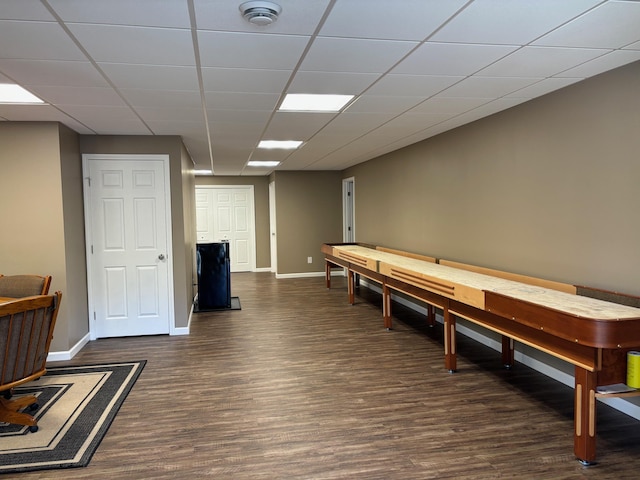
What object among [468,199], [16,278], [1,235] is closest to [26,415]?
[16,278]

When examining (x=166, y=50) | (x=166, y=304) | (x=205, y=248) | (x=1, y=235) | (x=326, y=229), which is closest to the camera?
(x=166, y=50)

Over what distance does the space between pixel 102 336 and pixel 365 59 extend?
424 centimetres

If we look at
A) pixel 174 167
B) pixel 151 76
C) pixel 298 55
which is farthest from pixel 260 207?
pixel 298 55

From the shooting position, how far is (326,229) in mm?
9430

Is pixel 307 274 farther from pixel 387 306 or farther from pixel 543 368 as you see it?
pixel 543 368

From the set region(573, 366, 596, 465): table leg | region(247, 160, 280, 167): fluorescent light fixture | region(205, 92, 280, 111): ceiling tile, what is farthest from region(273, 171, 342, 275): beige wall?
region(573, 366, 596, 465): table leg

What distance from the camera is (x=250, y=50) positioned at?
7.87 ft

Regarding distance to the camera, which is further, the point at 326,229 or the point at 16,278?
the point at 326,229

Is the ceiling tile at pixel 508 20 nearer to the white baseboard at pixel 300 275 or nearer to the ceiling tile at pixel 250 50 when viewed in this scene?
the ceiling tile at pixel 250 50

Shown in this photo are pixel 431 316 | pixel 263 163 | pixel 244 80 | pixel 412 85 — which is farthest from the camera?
pixel 263 163

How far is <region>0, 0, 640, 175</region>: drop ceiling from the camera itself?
1979 millimetres

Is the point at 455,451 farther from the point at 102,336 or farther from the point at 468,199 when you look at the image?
the point at 102,336

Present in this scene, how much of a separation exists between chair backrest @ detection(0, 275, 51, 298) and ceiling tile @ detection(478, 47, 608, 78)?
3631 millimetres

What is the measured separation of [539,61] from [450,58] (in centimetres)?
60
